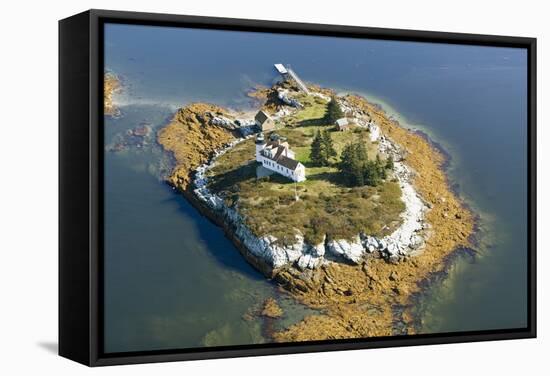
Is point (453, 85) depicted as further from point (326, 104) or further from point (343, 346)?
point (343, 346)

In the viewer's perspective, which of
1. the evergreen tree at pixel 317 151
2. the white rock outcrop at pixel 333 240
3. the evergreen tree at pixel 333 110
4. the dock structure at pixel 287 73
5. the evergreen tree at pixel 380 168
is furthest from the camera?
the evergreen tree at pixel 380 168

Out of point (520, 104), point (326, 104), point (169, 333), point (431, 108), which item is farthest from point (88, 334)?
point (520, 104)

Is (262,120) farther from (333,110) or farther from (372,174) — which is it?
(372,174)

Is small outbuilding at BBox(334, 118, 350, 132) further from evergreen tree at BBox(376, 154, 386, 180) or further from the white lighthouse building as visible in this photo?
the white lighthouse building

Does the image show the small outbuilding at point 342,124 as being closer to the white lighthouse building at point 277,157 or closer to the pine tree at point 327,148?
the pine tree at point 327,148

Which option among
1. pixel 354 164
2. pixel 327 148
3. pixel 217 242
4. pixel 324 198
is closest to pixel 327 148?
pixel 327 148

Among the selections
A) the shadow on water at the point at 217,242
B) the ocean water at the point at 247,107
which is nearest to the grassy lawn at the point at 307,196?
the shadow on water at the point at 217,242
